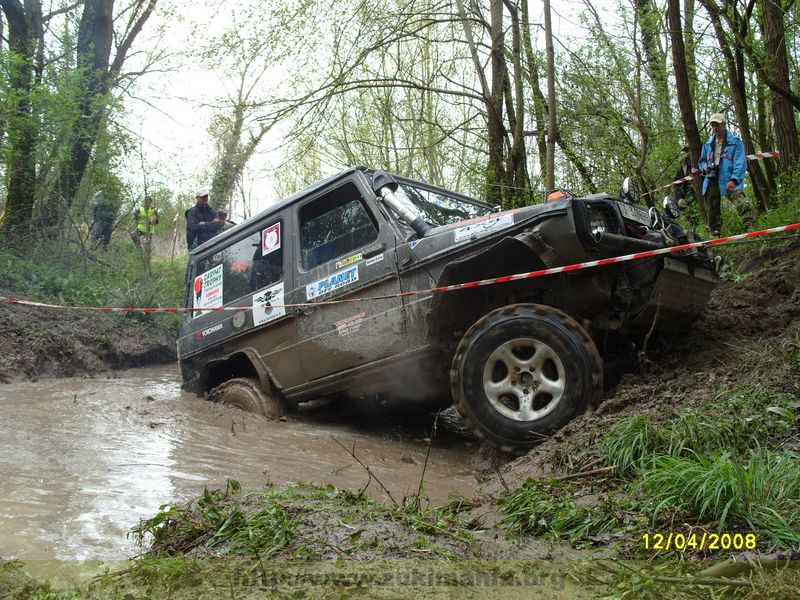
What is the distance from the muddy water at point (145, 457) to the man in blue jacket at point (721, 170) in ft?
14.0

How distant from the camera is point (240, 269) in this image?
6.01 m

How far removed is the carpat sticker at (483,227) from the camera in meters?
4.12

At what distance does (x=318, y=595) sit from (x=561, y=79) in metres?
10.5

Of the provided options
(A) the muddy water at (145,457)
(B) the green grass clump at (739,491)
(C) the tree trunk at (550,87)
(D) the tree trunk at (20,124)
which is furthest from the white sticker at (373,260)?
(D) the tree trunk at (20,124)

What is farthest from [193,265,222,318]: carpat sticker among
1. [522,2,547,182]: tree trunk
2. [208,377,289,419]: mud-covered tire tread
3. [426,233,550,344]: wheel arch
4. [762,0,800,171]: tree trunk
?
[522,2,547,182]: tree trunk

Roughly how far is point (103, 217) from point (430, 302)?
10.2m

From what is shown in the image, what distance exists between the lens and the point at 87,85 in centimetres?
1198

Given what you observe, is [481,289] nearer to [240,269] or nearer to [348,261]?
[348,261]

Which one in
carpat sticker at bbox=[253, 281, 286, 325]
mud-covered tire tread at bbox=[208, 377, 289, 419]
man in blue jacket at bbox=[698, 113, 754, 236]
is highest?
man in blue jacket at bbox=[698, 113, 754, 236]

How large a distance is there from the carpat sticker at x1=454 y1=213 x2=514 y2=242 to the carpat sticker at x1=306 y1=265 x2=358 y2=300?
96 centimetres

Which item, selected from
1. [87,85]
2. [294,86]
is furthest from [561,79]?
[87,85]

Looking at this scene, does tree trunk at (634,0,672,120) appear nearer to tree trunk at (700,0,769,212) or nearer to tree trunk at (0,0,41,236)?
tree trunk at (700,0,769,212)

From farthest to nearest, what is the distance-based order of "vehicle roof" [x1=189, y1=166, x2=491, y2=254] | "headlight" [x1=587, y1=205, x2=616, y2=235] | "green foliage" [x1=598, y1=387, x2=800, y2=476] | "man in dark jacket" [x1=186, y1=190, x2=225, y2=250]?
"man in dark jacket" [x1=186, y1=190, x2=225, y2=250] → "vehicle roof" [x1=189, y1=166, x2=491, y2=254] → "headlight" [x1=587, y1=205, x2=616, y2=235] → "green foliage" [x1=598, y1=387, x2=800, y2=476]

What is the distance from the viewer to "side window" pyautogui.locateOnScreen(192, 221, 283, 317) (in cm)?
564
